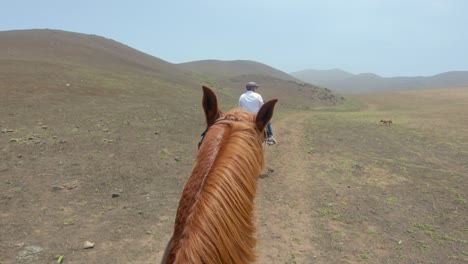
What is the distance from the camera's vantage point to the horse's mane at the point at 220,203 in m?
1.50

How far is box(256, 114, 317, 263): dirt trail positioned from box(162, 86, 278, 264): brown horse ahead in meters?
3.09

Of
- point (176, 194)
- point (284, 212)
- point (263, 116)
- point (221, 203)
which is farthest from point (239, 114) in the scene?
point (176, 194)

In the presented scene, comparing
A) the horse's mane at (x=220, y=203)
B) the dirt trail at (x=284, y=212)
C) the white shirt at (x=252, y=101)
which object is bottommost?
the dirt trail at (x=284, y=212)

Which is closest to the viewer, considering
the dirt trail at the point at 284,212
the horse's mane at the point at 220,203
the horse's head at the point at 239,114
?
the horse's mane at the point at 220,203

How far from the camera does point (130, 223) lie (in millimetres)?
5566

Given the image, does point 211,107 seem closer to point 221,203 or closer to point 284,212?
point 221,203

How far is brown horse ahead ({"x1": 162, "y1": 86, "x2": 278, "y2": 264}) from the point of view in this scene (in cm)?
150

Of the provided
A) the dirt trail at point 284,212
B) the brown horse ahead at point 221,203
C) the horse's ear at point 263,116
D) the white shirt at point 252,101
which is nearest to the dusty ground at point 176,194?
the dirt trail at point 284,212

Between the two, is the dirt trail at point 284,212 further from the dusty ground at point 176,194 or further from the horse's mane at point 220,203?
the horse's mane at point 220,203

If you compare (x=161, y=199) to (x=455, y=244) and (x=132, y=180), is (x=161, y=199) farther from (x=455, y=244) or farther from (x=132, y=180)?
(x=455, y=244)

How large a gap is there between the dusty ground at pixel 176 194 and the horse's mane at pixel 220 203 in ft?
10.8

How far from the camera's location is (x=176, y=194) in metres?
6.93

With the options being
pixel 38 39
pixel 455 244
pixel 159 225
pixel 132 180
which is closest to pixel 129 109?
pixel 132 180

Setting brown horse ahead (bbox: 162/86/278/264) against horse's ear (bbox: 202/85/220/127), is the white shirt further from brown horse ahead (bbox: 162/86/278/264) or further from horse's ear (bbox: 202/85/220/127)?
brown horse ahead (bbox: 162/86/278/264)
